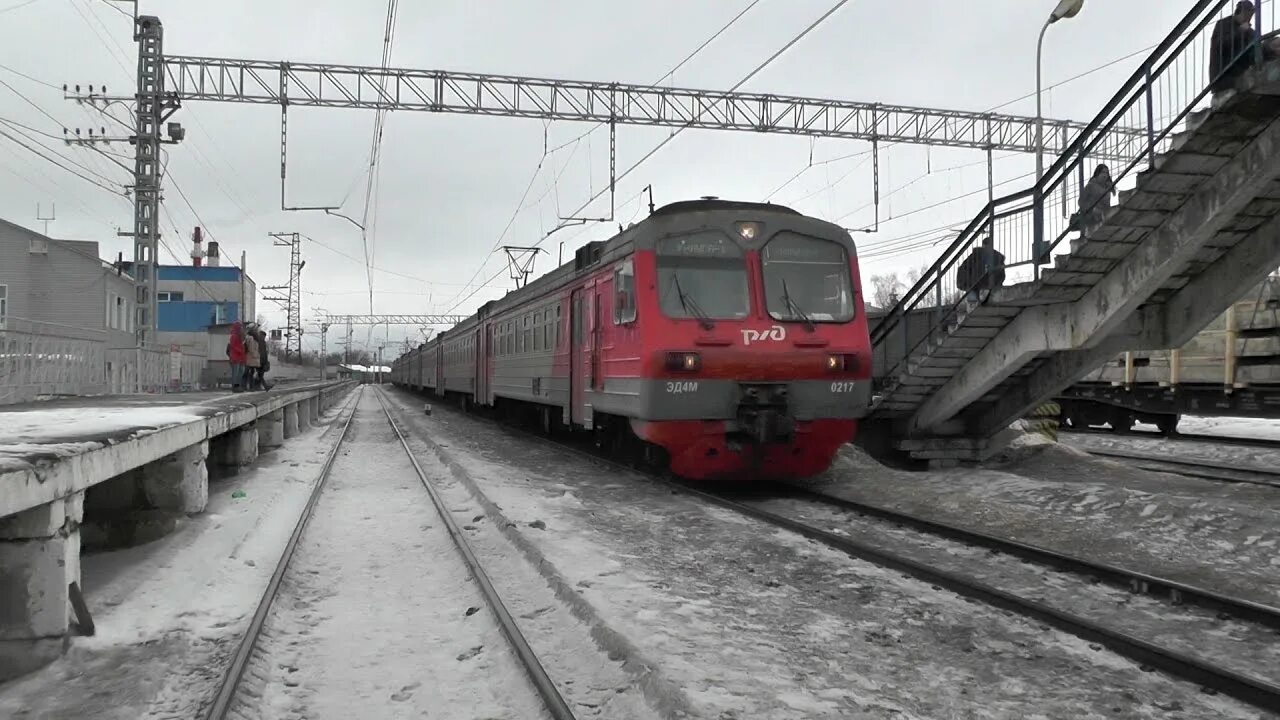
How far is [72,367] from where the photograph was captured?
16375 mm

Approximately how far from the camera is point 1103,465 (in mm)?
11445

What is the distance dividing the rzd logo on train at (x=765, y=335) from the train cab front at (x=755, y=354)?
1 cm

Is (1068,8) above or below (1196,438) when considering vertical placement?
above

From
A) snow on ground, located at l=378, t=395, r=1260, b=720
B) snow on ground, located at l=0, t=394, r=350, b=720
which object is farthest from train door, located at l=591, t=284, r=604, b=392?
snow on ground, located at l=0, t=394, r=350, b=720

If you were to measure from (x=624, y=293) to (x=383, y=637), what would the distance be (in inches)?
228

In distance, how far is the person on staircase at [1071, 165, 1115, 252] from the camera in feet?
26.2

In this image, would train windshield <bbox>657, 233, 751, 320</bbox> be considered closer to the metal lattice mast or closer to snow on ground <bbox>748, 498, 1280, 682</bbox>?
snow on ground <bbox>748, 498, 1280, 682</bbox>

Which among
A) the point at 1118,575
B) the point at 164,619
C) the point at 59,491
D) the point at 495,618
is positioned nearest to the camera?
the point at 59,491

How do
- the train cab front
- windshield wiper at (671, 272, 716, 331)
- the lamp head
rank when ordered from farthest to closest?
the lamp head
windshield wiper at (671, 272, 716, 331)
the train cab front

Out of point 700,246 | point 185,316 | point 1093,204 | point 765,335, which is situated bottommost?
point 765,335

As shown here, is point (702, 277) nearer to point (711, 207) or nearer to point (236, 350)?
point (711, 207)

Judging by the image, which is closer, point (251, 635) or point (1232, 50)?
point (251, 635)

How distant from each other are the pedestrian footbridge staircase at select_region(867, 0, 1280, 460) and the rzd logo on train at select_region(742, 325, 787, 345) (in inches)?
81.0

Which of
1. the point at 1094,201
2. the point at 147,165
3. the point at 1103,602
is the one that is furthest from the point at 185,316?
the point at 1103,602
